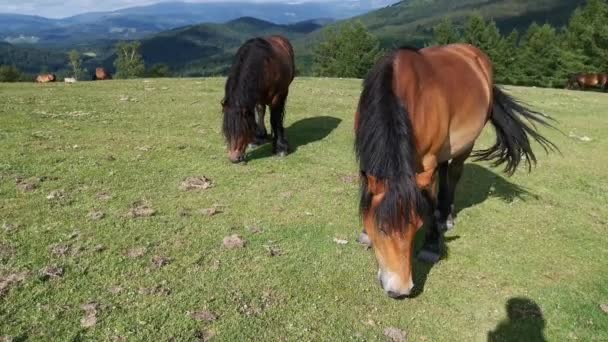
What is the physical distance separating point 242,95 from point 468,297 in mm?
4598

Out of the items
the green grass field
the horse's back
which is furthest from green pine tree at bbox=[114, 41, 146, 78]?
the horse's back

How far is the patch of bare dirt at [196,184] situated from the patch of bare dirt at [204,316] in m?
3.07

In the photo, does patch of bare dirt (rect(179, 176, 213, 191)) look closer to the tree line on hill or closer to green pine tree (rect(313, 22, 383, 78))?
the tree line on hill

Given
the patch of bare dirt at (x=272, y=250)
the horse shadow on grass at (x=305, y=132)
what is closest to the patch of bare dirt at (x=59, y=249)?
the patch of bare dirt at (x=272, y=250)

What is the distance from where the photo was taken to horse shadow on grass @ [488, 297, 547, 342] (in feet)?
13.6

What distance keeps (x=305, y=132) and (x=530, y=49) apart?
4798cm

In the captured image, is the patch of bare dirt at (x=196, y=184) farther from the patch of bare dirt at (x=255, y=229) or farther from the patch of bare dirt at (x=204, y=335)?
the patch of bare dirt at (x=204, y=335)

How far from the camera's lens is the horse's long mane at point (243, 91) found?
23.8ft

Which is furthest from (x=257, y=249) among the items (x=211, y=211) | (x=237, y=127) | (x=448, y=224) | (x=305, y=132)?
(x=305, y=132)

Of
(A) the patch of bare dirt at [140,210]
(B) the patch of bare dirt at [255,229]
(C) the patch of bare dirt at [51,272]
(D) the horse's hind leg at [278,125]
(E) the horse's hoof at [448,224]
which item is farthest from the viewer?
(D) the horse's hind leg at [278,125]

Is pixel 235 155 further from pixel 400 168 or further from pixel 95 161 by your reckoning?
pixel 400 168

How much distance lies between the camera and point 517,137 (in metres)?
6.29

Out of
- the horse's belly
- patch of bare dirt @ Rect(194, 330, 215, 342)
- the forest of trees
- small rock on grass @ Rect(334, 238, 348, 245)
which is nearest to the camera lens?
patch of bare dirt @ Rect(194, 330, 215, 342)

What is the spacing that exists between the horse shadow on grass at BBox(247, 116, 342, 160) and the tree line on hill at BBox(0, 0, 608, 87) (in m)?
26.5
